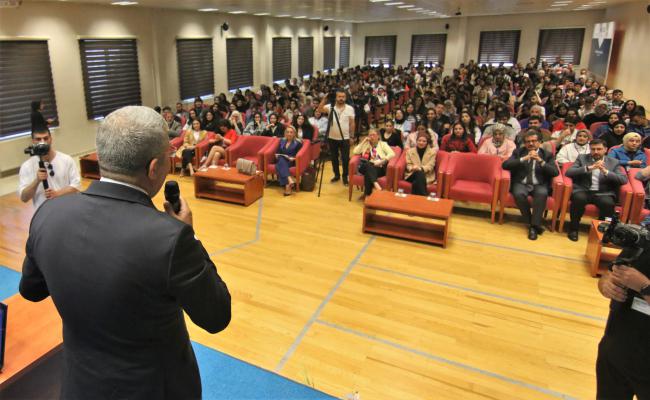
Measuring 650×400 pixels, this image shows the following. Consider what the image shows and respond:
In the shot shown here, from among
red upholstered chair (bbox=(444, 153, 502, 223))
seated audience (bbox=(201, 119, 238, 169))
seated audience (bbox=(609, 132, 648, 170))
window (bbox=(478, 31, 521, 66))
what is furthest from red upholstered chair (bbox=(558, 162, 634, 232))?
window (bbox=(478, 31, 521, 66))

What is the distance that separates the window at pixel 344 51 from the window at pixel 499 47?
685 cm

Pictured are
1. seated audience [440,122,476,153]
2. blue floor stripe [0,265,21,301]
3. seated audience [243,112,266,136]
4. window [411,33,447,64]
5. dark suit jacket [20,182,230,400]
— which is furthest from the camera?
window [411,33,447,64]

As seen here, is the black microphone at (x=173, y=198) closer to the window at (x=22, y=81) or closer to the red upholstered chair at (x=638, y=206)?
the red upholstered chair at (x=638, y=206)

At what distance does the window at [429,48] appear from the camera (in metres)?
22.5

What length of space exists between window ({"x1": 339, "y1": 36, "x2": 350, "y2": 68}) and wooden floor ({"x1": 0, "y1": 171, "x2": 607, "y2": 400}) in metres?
18.9

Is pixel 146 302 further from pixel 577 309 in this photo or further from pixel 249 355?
pixel 577 309

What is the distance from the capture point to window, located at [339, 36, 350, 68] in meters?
23.3

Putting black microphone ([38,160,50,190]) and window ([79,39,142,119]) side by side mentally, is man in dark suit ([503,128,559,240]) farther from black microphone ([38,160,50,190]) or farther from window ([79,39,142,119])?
window ([79,39,142,119])

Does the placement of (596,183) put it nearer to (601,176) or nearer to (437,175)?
(601,176)

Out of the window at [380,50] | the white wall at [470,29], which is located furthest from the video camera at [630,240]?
the window at [380,50]

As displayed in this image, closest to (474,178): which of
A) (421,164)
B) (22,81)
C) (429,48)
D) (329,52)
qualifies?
(421,164)

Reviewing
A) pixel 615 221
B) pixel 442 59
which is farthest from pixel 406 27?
pixel 615 221

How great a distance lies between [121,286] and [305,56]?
18909mm

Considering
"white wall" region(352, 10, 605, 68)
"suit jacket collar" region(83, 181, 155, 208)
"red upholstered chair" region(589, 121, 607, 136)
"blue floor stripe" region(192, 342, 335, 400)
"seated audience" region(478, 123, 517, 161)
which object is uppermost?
"white wall" region(352, 10, 605, 68)
